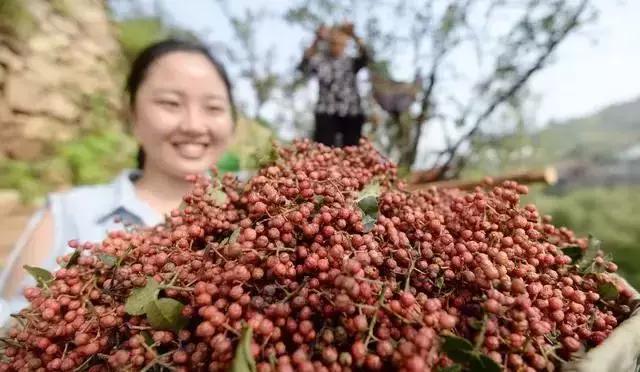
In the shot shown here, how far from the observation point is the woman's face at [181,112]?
1821mm

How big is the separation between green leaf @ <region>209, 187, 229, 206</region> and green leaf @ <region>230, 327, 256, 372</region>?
404mm

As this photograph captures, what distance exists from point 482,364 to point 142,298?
52 centimetres

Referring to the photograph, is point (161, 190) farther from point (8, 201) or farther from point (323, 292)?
point (8, 201)

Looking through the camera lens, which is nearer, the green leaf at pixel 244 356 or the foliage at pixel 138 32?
the green leaf at pixel 244 356

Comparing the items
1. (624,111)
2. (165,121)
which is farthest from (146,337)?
(624,111)

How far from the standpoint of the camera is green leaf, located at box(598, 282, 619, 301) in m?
0.81

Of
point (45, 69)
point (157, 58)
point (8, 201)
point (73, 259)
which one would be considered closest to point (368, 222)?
point (73, 259)

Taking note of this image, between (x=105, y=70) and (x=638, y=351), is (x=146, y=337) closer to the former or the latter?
(x=638, y=351)

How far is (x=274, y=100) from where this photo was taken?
4.06 meters

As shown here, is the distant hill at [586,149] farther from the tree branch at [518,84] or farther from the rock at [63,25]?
the rock at [63,25]

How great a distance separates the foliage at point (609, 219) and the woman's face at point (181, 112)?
4260mm

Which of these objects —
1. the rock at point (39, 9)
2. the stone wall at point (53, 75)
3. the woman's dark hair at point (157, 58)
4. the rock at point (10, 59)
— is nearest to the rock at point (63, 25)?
the stone wall at point (53, 75)

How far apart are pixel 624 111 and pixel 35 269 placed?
24742mm

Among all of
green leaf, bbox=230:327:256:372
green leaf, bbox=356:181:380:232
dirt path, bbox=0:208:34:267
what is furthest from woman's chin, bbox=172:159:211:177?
dirt path, bbox=0:208:34:267
